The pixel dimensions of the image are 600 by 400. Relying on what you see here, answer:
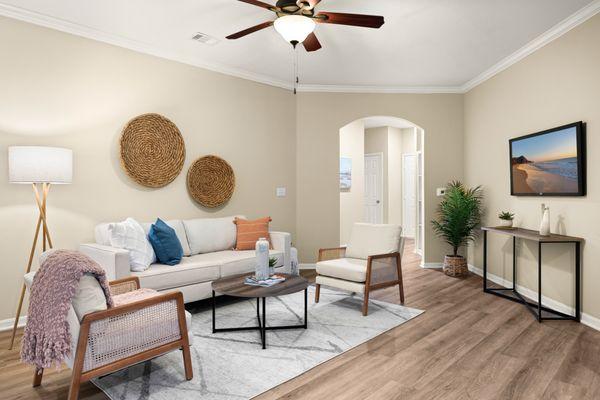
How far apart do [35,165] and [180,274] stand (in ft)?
4.74

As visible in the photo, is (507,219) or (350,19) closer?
(350,19)

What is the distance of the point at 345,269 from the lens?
3732 millimetres

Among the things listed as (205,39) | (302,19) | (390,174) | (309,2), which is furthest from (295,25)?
(390,174)

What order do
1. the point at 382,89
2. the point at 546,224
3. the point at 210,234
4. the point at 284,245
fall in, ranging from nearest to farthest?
the point at 546,224 < the point at 210,234 < the point at 284,245 < the point at 382,89

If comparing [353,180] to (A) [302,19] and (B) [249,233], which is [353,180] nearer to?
(B) [249,233]

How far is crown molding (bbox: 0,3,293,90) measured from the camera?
132 inches

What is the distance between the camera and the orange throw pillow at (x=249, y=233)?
14.6 feet

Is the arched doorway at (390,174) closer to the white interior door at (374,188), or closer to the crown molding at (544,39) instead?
the white interior door at (374,188)

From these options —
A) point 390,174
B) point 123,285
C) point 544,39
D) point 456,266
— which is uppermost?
point 544,39

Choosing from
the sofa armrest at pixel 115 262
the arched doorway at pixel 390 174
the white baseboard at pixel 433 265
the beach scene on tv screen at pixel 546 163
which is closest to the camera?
the sofa armrest at pixel 115 262

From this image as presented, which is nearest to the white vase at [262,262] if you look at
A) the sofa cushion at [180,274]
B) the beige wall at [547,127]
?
the sofa cushion at [180,274]

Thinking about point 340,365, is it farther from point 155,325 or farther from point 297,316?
point 155,325

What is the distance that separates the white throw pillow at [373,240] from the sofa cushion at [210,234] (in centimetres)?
140

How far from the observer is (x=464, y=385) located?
7.64 feet
